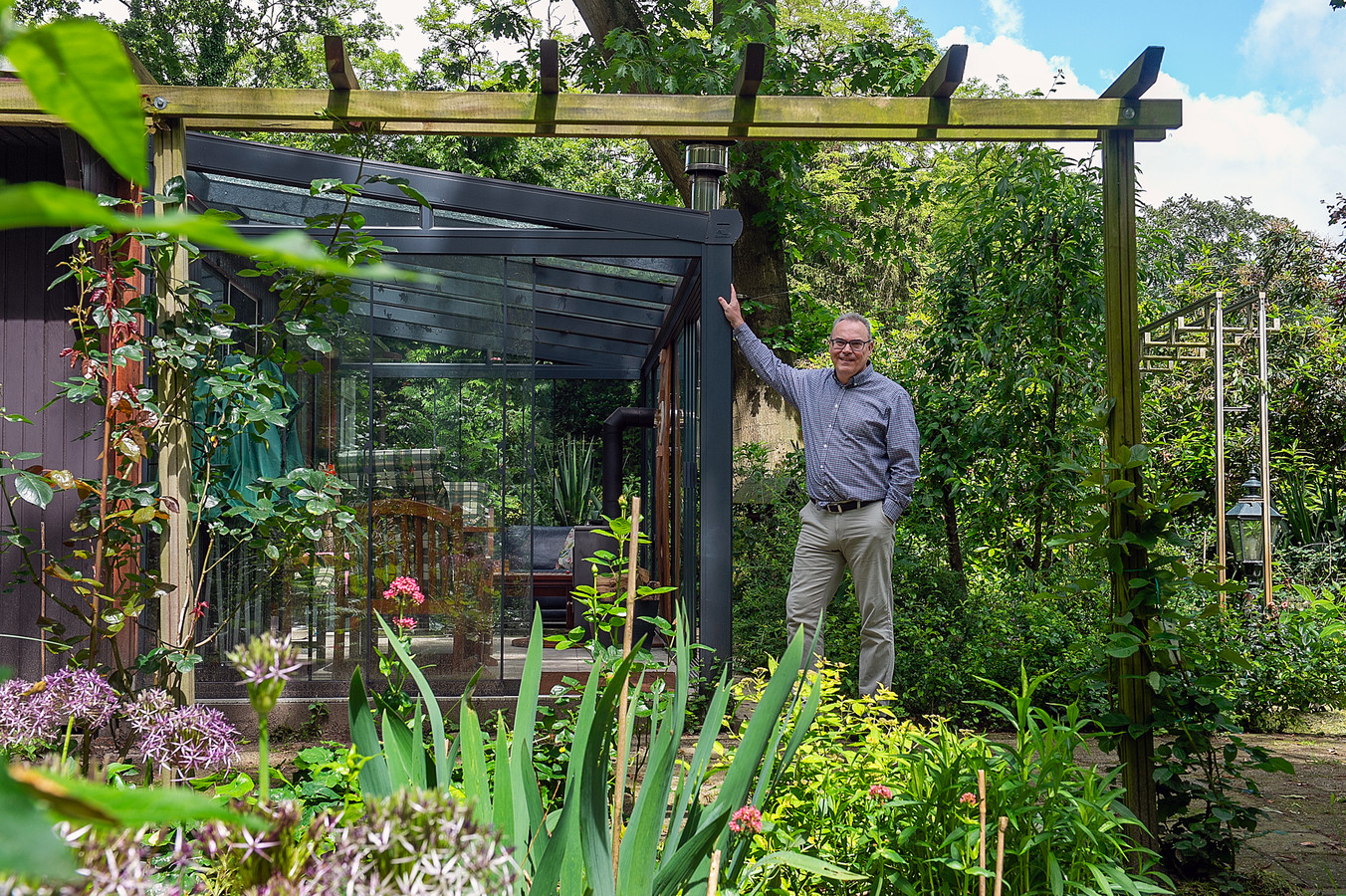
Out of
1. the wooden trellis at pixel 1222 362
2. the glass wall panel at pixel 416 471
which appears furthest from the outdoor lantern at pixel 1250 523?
the glass wall panel at pixel 416 471

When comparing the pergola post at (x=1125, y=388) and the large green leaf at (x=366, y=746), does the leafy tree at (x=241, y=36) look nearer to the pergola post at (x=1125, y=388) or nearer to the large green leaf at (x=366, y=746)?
the pergola post at (x=1125, y=388)

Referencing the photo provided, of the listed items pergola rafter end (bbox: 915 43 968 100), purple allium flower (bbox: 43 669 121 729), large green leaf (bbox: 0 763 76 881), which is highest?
pergola rafter end (bbox: 915 43 968 100)

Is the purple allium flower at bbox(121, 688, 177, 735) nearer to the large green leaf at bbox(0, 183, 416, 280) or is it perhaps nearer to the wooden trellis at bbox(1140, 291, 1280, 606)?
the large green leaf at bbox(0, 183, 416, 280)

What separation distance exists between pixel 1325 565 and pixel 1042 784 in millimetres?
6481

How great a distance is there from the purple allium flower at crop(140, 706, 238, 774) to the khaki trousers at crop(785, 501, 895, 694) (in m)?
2.68

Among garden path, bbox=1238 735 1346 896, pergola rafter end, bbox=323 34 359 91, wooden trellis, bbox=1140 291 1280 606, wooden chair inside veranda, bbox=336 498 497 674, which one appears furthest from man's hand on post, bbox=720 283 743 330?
garden path, bbox=1238 735 1346 896

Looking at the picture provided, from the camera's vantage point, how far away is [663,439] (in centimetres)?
676

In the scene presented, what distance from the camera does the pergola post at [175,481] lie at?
3.15 meters

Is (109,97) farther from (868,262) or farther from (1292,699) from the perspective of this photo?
(868,262)

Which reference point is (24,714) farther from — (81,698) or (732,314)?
(732,314)

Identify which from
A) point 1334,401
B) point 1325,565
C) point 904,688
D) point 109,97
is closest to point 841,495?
point 904,688

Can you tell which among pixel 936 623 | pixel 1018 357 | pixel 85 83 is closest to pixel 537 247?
pixel 936 623

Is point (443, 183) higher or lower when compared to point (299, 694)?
higher

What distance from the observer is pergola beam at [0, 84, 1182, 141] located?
3334 mm
